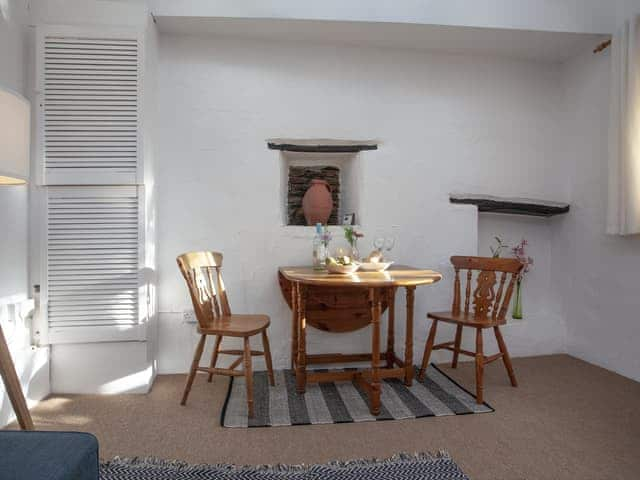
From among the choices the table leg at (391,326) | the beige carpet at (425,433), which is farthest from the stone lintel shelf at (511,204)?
the beige carpet at (425,433)

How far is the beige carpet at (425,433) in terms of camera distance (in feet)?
5.75

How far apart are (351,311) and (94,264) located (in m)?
1.61

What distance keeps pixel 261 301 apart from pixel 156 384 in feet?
2.73

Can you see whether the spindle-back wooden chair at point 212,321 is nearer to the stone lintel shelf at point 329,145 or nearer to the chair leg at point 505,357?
the stone lintel shelf at point 329,145

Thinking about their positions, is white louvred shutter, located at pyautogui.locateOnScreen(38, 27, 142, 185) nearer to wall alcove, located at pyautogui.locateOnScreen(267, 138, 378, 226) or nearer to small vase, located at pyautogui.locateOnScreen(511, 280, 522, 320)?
wall alcove, located at pyautogui.locateOnScreen(267, 138, 378, 226)

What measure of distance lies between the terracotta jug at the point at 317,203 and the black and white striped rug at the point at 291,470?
1.77m

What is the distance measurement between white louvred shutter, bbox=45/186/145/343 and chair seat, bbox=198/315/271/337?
1.68ft

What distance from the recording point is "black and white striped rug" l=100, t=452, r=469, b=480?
1.62 m

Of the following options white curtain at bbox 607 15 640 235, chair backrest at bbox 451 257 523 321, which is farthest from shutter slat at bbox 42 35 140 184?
white curtain at bbox 607 15 640 235

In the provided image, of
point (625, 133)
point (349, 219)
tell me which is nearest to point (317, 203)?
point (349, 219)

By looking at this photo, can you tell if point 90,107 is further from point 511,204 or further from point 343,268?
point 511,204

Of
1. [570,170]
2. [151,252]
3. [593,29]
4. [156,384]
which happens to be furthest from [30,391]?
[593,29]

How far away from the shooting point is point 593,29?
9.17 feet

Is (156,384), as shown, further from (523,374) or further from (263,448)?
(523,374)
